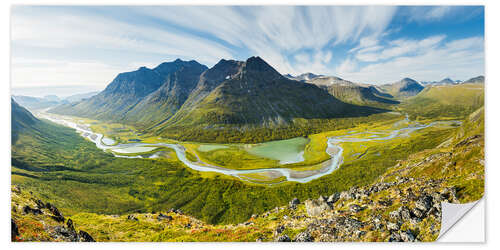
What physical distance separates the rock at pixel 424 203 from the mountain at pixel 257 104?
62592 millimetres

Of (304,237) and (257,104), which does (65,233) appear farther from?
(257,104)

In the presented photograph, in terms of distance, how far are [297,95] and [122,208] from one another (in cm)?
9935

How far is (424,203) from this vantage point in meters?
7.65

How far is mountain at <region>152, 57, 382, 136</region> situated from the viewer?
7644cm

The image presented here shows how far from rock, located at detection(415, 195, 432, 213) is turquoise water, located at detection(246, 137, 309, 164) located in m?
26.9

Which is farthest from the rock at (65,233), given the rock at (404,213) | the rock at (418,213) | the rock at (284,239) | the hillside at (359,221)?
the rock at (418,213)

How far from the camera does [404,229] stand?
7309mm

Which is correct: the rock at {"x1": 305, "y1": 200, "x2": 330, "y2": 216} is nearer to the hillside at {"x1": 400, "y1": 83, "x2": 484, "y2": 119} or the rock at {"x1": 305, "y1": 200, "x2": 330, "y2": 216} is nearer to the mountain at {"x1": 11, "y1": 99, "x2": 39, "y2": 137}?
the hillside at {"x1": 400, "y1": 83, "x2": 484, "y2": 119}

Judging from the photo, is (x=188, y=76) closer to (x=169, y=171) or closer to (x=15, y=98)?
(x=169, y=171)

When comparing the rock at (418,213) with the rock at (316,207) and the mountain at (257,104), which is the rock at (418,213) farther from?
the mountain at (257,104)

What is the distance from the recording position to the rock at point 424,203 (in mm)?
7543

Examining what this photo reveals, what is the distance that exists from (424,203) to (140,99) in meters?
191

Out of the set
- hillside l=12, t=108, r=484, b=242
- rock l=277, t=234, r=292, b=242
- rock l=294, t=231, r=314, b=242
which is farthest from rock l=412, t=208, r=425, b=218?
rock l=277, t=234, r=292, b=242
